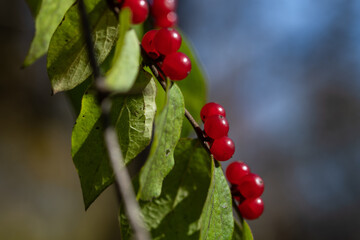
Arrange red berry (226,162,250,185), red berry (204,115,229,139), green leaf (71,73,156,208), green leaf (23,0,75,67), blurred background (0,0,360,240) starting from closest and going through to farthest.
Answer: green leaf (23,0,75,67) → green leaf (71,73,156,208) → red berry (204,115,229,139) → red berry (226,162,250,185) → blurred background (0,0,360,240)

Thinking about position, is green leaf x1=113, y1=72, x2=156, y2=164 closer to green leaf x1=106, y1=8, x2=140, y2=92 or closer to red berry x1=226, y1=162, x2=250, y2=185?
green leaf x1=106, y1=8, x2=140, y2=92

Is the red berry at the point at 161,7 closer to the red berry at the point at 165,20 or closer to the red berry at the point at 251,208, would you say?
the red berry at the point at 165,20

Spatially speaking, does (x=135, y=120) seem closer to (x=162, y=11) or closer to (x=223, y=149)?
(x=223, y=149)

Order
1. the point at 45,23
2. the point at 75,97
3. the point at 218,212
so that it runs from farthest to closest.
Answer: the point at 75,97
the point at 218,212
the point at 45,23

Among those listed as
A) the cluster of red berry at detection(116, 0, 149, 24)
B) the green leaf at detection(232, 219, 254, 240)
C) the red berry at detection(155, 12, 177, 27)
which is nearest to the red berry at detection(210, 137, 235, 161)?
the green leaf at detection(232, 219, 254, 240)

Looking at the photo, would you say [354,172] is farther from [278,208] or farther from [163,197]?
[163,197]

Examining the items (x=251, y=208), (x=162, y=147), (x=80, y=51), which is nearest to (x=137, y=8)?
(x=80, y=51)
